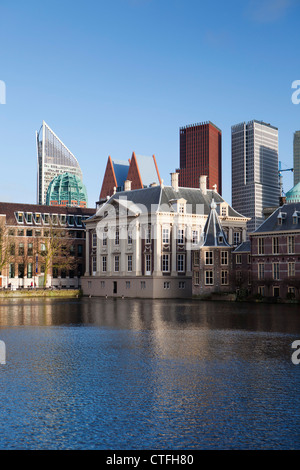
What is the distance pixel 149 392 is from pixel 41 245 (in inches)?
4137

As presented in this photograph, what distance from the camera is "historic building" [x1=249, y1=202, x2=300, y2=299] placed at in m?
78.9

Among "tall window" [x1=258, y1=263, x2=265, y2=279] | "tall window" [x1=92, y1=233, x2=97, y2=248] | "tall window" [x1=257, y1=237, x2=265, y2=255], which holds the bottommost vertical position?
"tall window" [x1=258, y1=263, x2=265, y2=279]

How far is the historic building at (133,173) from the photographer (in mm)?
180500

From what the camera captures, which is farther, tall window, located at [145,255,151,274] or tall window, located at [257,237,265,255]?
tall window, located at [145,255,151,274]

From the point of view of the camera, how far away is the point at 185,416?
1568 cm

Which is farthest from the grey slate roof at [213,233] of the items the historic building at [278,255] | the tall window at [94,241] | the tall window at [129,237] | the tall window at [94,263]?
the tall window at [94,263]

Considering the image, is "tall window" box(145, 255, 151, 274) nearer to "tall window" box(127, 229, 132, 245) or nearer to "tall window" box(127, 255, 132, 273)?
"tall window" box(127, 255, 132, 273)

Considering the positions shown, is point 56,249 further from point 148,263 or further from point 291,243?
point 291,243

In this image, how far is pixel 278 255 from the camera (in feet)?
266

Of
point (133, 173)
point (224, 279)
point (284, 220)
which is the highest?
point (133, 173)

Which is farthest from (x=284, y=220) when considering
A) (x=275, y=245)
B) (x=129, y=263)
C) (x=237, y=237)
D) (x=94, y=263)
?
(x=94, y=263)

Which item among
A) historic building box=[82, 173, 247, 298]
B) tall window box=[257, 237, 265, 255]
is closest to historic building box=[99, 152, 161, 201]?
historic building box=[82, 173, 247, 298]

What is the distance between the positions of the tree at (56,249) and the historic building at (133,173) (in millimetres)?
54283

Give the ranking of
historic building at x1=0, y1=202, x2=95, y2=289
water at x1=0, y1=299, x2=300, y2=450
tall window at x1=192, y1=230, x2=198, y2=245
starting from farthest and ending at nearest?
1. historic building at x1=0, y1=202, x2=95, y2=289
2. tall window at x1=192, y1=230, x2=198, y2=245
3. water at x1=0, y1=299, x2=300, y2=450
